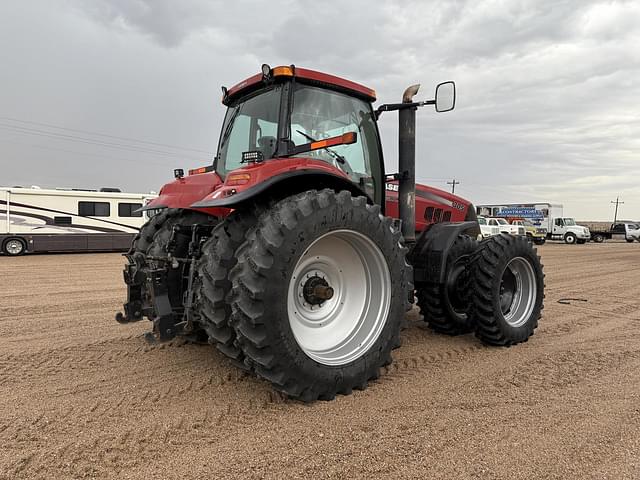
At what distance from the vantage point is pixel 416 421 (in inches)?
115

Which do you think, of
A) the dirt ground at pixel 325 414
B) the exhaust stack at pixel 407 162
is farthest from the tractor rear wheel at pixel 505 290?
the exhaust stack at pixel 407 162

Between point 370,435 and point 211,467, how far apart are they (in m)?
0.96

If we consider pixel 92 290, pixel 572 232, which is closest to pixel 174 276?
pixel 92 290

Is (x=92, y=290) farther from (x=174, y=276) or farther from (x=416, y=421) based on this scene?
(x=416, y=421)

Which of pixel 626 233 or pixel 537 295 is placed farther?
pixel 626 233

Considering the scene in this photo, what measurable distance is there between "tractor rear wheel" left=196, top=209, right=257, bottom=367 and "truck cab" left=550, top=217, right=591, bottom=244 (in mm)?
37898

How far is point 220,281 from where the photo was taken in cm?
302

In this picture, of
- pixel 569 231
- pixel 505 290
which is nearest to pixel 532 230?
pixel 569 231

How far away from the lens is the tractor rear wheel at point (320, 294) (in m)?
2.87

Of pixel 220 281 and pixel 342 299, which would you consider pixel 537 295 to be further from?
pixel 220 281

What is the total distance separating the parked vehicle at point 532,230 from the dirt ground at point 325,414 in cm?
3075

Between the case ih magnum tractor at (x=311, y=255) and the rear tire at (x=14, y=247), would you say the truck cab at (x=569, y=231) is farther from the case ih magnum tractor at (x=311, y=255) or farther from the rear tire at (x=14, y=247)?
the rear tire at (x=14, y=247)

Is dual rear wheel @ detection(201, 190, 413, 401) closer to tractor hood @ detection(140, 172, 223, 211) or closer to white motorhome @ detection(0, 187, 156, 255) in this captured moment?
tractor hood @ detection(140, 172, 223, 211)

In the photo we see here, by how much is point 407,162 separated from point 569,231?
36169mm
